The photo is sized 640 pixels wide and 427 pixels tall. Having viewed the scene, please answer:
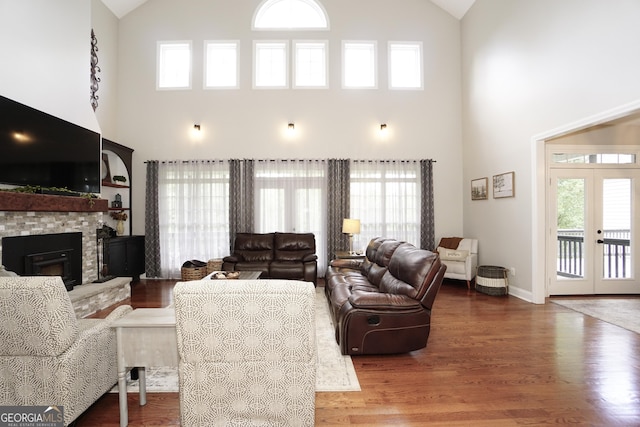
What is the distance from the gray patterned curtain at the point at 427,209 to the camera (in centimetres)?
614

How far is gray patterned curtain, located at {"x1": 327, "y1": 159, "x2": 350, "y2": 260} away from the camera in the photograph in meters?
6.08

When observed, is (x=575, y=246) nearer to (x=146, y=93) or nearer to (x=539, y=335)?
(x=539, y=335)

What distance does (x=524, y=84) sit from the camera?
4.55m

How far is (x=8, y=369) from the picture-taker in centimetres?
165

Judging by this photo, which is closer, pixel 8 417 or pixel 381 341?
pixel 8 417

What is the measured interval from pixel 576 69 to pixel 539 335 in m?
3.17

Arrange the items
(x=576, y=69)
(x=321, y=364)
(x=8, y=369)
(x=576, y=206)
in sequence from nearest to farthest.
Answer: (x=8, y=369) → (x=321, y=364) → (x=576, y=69) → (x=576, y=206)

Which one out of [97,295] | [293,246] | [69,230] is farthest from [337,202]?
[69,230]

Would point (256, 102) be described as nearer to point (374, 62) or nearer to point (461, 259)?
point (374, 62)

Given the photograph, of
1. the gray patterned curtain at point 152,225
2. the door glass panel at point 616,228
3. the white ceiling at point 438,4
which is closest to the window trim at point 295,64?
the white ceiling at point 438,4

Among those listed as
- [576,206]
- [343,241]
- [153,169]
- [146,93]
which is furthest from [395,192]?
[146,93]

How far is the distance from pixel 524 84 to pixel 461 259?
116 inches

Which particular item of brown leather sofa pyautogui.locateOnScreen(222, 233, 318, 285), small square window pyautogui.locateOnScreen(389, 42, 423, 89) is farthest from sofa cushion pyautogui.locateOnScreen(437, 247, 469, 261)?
small square window pyautogui.locateOnScreen(389, 42, 423, 89)

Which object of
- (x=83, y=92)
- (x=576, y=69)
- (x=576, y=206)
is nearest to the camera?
(x=576, y=69)
